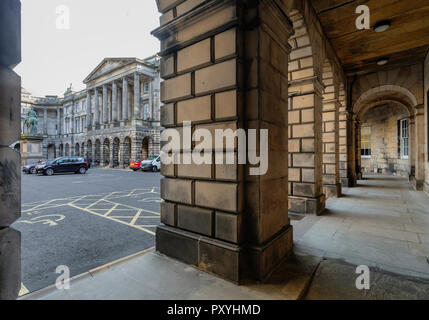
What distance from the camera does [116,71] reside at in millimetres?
32938

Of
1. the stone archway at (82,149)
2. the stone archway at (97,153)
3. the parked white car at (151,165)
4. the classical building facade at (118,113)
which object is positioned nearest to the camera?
the parked white car at (151,165)

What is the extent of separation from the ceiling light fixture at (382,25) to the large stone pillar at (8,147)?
7.83m

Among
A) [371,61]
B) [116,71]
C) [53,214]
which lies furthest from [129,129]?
[371,61]

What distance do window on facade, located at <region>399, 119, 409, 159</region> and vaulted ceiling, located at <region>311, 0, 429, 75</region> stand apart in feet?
23.3

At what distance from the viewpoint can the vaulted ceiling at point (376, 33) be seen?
5.10 metres

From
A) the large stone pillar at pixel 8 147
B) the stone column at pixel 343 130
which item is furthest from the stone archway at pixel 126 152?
the large stone pillar at pixel 8 147

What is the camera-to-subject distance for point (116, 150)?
3244 centimetres

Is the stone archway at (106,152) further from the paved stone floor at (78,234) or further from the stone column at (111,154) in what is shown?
the paved stone floor at (78,234)

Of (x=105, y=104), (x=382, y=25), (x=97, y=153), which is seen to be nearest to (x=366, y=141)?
(x=382, y=25)

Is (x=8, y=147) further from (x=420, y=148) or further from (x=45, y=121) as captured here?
(x=45, y=121)

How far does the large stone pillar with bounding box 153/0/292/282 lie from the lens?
8.34 ft

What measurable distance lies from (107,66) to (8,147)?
3951cm

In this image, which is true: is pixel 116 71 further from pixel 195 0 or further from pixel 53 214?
pixel 195 0

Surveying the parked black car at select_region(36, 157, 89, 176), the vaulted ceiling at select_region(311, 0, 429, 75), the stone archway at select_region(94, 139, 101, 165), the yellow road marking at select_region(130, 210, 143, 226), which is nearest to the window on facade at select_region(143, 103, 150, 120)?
the stone archway at select_region(94, 139, 101, 165)
